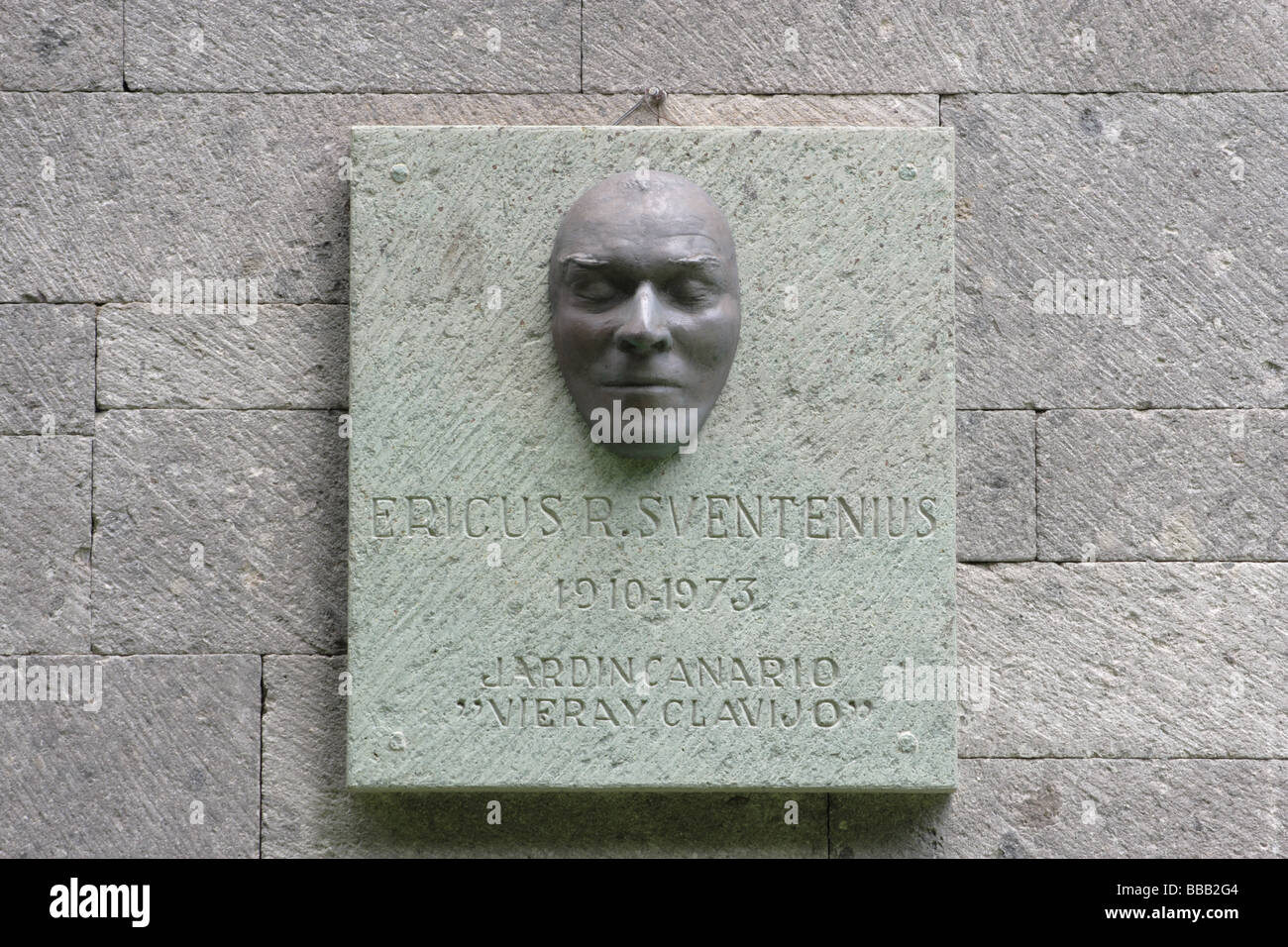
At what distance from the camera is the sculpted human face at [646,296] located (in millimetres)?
3346

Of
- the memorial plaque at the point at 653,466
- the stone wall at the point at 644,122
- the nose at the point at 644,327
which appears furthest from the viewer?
the stone wall at the point at 644,122

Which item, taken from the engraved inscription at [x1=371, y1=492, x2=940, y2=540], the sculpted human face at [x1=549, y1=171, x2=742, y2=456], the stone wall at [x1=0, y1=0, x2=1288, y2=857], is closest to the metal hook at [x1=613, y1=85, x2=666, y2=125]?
the stone wall at [x1=0, y1=0, x2=1288, y2=857]

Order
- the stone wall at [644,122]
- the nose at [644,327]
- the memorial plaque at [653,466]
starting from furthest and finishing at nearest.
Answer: the stone wall at [644,122] → the memorial plaque at [653,466] → the nose at [644,327]

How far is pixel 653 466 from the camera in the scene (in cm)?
347

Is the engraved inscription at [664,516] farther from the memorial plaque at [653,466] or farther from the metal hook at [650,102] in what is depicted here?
the metal hook at [650,102]

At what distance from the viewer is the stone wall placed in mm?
3576

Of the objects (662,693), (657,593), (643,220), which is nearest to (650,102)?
(643,220)

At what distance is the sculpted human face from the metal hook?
32cm

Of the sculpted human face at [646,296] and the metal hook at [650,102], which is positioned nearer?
the sculpted human face at [646,296]

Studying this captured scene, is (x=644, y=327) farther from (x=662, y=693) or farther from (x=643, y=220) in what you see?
(x=662, y=693)

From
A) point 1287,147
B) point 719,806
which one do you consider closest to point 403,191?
point 719,806

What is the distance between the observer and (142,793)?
3566 mm

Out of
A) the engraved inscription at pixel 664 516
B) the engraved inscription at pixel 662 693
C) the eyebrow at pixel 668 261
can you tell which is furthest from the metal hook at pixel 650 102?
the engraved inscription at pixel 662 693

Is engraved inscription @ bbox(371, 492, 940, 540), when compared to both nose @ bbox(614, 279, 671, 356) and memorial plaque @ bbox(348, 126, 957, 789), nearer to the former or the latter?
memorial plaque @ bbox(348, 126, 957, 789)
